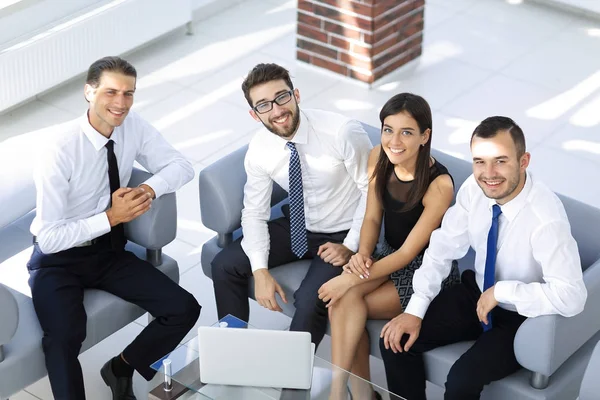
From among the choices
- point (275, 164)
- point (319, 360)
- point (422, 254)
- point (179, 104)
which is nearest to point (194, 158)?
point (179, 104)

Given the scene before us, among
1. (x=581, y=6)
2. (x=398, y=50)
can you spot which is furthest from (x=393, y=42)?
(x=581, y=6)

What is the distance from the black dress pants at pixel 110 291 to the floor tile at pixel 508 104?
250cm

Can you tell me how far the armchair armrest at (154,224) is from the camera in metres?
3.77

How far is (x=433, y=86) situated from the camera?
238 inches

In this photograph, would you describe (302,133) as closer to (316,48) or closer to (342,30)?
(342,30)

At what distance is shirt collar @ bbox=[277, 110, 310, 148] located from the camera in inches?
147

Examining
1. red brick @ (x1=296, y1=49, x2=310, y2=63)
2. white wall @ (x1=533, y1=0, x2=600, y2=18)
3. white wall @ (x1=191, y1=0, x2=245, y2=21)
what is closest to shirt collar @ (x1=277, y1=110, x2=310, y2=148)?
red brick @ (x1=296, y1=49, x2=310, y2=63)

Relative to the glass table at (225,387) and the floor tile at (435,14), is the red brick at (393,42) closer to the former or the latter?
the floor tile at (435,14)

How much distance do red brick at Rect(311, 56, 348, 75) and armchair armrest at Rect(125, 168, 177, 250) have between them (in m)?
2.46

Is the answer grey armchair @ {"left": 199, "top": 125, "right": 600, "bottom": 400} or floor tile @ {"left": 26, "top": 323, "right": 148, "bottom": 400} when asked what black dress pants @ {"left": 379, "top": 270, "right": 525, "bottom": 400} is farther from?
floor tile @ {"left": 26, "top": 323, "right": 148, "bottom": 400}

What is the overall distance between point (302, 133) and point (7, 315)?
1175mm

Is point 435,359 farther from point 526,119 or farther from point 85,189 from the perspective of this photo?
point 526,119

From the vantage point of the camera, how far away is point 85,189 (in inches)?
145

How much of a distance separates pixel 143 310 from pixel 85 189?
0.46 m
